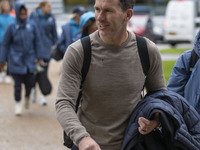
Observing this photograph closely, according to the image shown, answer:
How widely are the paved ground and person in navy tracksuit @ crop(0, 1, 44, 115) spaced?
410 mm

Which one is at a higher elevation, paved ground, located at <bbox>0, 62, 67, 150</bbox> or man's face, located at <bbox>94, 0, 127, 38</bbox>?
man's face, located at <bbox>94, 0, 127, 38</bbox>

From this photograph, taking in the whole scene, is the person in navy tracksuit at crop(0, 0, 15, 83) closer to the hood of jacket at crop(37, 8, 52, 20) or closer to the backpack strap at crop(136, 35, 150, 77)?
the hood of jacket at crop(37, 8, 52, 20)

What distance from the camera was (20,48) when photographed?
881 cm

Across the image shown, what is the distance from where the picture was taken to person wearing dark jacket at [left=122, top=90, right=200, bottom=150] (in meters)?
2.72

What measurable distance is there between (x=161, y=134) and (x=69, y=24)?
18.0 ft

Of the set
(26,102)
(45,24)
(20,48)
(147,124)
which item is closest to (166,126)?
(147,124)

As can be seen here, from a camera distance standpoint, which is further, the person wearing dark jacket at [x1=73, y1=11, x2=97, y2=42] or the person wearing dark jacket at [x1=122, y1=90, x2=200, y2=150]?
the person wearing dark jacket at [x1=73, y1=11, x2=97, y2=42]

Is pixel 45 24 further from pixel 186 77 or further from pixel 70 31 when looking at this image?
pixel 186 77

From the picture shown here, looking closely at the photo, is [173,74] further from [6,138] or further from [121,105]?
[6,138]

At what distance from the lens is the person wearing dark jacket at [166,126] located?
272 centimetres

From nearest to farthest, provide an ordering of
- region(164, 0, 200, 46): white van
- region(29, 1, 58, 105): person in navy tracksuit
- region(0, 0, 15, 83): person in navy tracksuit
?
region(29, 1, 58, 105): person in navy tracksuit < region(0, 0, 15, 83): person in navy tracksuit < region(164, 0, 200, 46): white van

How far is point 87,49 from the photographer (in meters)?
2.81

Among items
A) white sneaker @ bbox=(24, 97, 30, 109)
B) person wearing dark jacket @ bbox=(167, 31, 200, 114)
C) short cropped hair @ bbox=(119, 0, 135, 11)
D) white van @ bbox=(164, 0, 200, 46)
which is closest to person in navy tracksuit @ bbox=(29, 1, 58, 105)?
white sneaker @ bbox=(24, 97, 30, 109)

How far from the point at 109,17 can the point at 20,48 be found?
6.27 m
